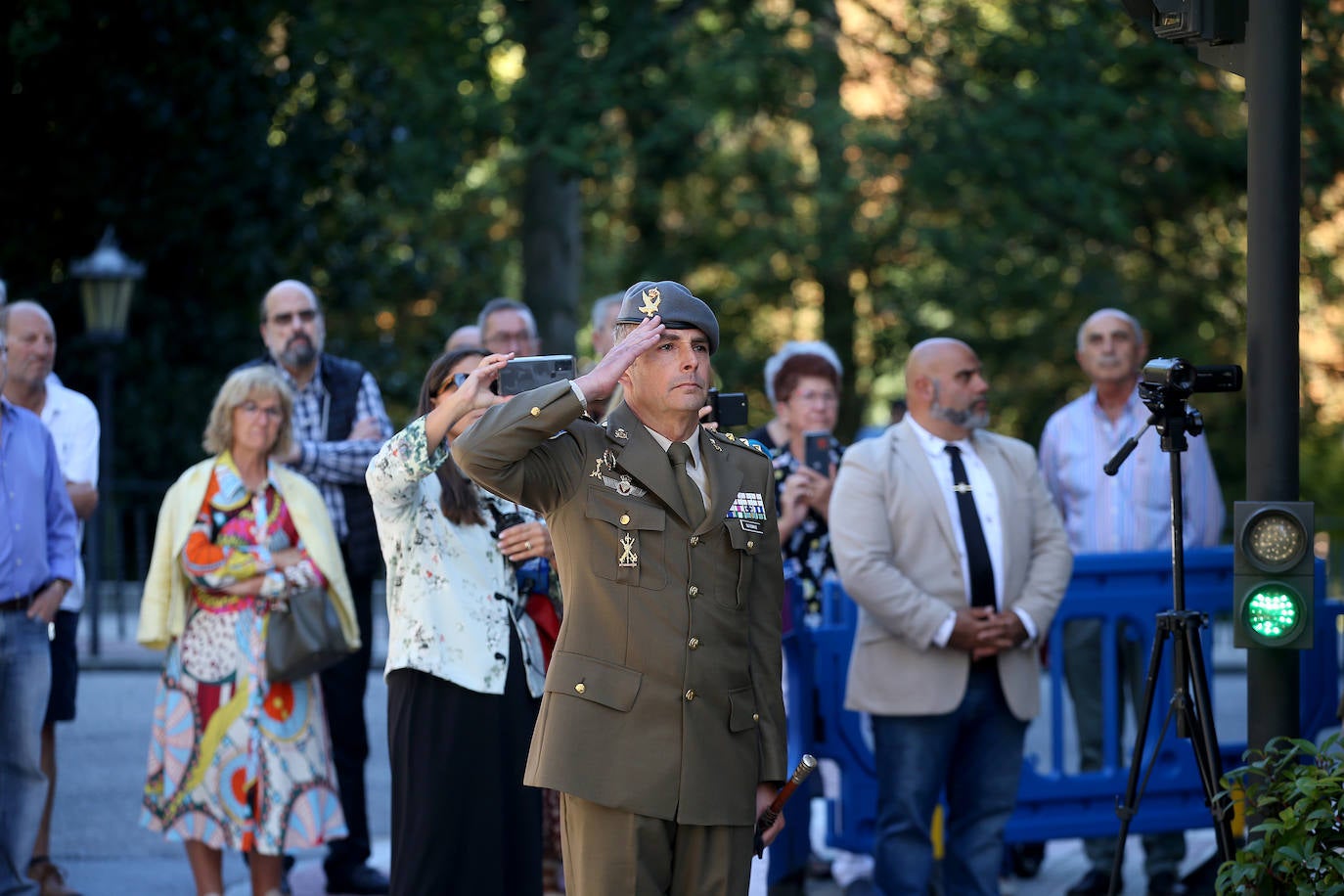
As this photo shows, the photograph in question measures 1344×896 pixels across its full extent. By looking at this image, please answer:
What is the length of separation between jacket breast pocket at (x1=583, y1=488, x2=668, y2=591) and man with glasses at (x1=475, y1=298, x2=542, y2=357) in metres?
3.94

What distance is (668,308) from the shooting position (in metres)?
4.48

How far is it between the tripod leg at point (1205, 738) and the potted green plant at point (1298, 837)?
391 millimetres

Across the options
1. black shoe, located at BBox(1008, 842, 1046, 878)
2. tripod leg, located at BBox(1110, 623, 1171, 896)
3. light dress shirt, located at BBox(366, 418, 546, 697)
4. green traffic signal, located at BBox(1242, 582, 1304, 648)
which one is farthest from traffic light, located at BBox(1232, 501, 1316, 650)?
black shoe, located at BBox(1008, 842, 1046, 878)

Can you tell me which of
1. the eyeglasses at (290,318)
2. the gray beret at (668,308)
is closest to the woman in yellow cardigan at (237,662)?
the eyeglasses at (290,318)

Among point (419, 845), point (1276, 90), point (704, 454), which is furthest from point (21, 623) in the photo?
point (1276, 90)

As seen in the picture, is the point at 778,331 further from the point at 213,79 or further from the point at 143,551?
the point at 143,551

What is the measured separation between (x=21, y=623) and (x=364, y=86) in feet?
49.2

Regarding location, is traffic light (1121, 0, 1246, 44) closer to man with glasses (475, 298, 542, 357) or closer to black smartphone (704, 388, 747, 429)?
black smartphone (704, 388, 747, 429)

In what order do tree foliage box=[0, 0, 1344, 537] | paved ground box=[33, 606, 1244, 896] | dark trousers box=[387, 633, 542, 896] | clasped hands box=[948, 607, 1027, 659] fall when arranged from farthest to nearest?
tree foliage box=[0, 0, 1344, 537], paved ground box=[33, 606, 1244, 896], clasped hands box=[948, 607, 1027, 659], dark trousers box=[387, 633, 542, 896]

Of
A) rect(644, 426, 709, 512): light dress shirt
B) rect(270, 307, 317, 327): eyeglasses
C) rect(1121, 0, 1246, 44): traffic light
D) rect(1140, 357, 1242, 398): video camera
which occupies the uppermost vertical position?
rect(1121, 0, 1246, 44): traffic light

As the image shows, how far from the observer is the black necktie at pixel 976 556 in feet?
22.4

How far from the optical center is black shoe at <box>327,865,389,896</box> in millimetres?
7770

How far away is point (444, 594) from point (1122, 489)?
3659 mm

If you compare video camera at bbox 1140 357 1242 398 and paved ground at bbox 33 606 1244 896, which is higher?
video camera at bbox 1140 357 1242 398
